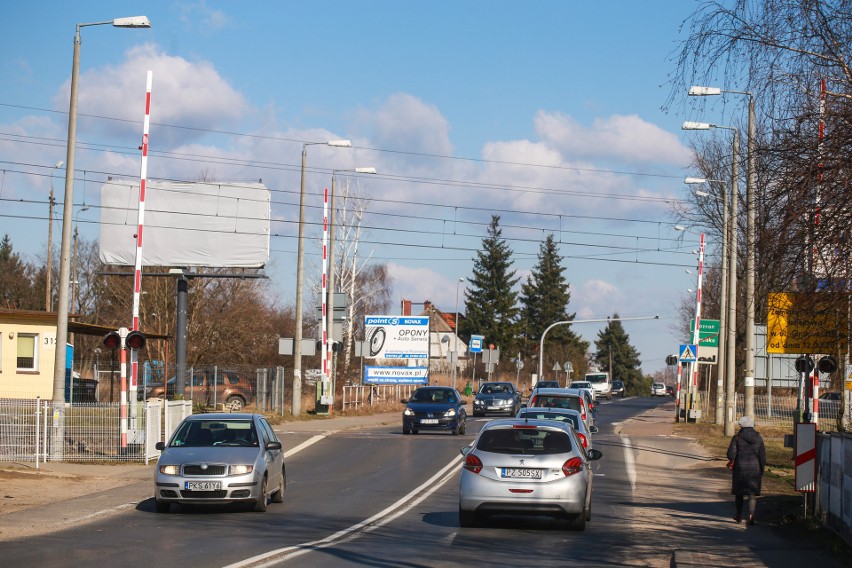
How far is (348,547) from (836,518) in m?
6.18

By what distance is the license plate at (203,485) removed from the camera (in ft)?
55.1

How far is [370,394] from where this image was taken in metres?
55.2

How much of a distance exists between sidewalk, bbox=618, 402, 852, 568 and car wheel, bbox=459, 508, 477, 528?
2377mm

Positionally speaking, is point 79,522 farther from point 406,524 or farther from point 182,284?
point 182,284

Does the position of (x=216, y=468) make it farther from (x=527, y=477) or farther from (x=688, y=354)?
(x=688, y=354)

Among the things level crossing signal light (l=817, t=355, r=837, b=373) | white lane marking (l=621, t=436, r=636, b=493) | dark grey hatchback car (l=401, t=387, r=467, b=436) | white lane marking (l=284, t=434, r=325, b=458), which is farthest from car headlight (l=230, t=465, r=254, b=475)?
dark grey hatchback car (l=401, t=387, r=467, b=436)

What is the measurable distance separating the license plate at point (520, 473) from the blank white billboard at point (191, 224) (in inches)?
1096

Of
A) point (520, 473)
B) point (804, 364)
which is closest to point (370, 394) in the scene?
point (804, 364)

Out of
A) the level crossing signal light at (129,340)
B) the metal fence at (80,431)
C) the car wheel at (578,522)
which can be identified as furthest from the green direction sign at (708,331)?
the car wheel at (578,522)

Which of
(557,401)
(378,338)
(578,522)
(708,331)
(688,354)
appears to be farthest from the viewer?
(378,338)

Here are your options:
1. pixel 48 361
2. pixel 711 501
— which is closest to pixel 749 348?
pixel 711 501

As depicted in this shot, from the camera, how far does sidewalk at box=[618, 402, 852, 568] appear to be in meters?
12.9

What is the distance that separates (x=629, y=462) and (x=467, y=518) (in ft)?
46.1

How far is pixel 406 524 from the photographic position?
1619cm
